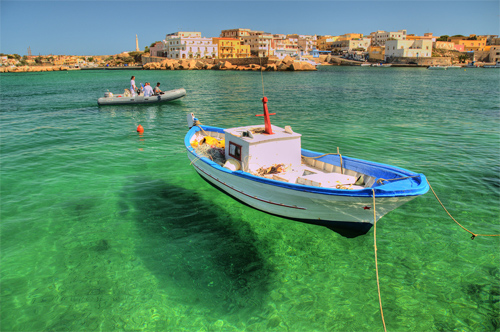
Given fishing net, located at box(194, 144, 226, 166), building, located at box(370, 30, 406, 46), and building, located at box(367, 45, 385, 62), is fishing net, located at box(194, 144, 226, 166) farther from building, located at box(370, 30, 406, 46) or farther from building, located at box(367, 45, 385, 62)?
building, located at box(370, 30, 406, 46)

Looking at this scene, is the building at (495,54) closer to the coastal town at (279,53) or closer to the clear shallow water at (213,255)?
the coastal town at (279,53)

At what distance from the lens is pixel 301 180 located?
326 inches

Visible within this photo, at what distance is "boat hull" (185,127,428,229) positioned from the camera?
6945mm

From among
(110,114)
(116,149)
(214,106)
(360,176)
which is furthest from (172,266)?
(214,106)

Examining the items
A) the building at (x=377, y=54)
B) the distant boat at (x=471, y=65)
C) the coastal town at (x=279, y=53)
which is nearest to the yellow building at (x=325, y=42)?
the coastal town at (x=279, y=53)

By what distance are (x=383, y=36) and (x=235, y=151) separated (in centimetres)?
17662

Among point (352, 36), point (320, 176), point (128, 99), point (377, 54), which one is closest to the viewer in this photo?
point (320, 176)

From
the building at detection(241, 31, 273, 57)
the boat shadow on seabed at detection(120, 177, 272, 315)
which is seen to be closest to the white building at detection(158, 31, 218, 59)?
the building at detection(241, 31, 273, 57)

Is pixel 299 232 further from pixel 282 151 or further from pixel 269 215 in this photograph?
pixel 282 151

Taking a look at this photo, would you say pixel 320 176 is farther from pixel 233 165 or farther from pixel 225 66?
pixel 225 66

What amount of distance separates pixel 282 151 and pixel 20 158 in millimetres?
12802

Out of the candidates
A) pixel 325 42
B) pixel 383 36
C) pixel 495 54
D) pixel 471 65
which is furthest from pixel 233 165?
pixel 325 42

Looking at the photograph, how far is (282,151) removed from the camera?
9.50 meters

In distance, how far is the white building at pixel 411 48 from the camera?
123 metres
